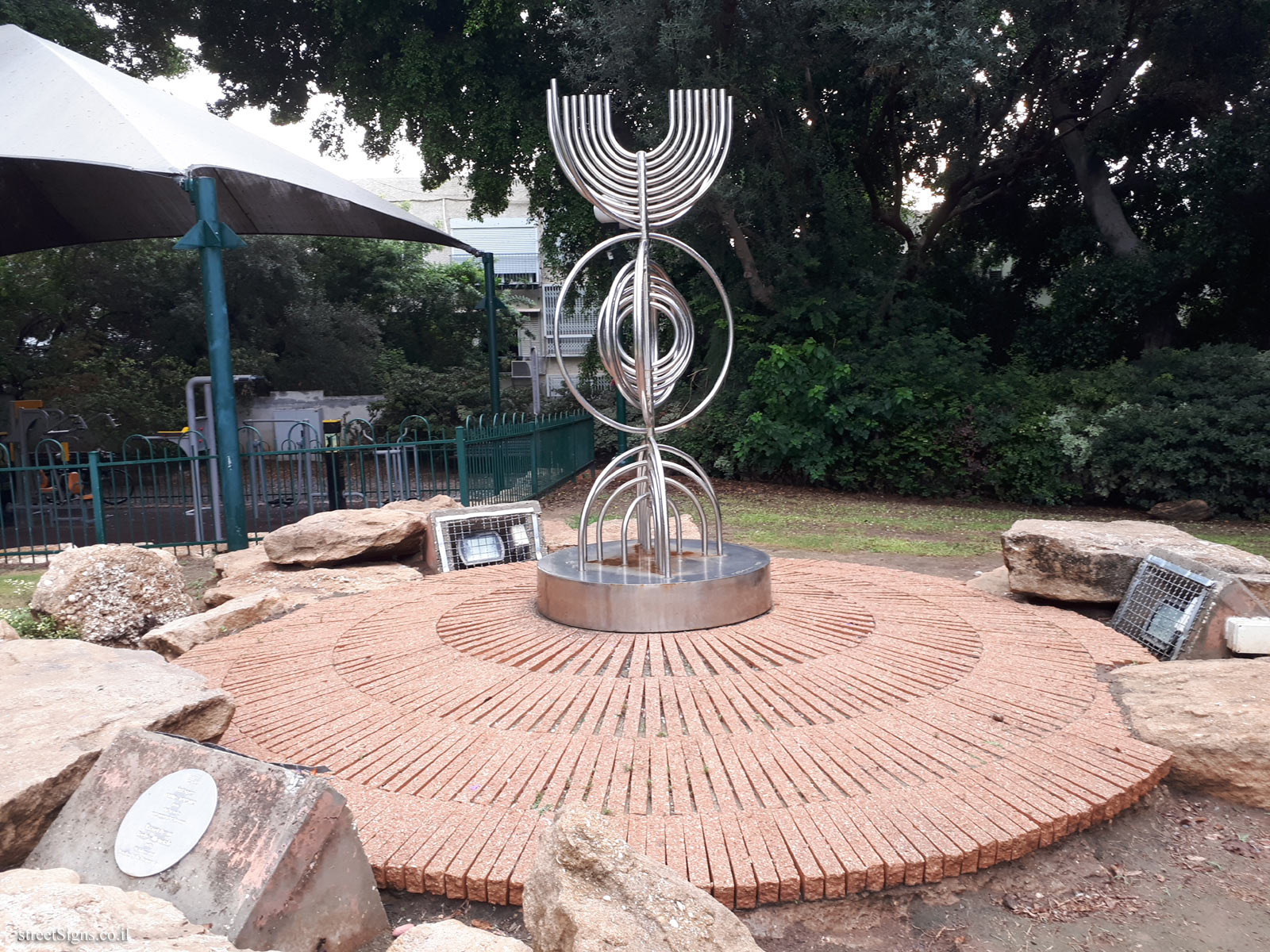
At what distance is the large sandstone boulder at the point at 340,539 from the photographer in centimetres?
635

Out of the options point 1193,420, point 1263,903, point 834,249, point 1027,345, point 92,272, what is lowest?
point 1263,903

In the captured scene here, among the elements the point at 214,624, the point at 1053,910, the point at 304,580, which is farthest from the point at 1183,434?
the point at 214,624

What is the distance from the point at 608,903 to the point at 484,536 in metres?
4.80

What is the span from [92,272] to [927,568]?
18.5 metres

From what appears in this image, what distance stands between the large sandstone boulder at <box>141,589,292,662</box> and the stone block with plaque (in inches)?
97.0

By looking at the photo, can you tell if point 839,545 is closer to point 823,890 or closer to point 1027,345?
point 823,890

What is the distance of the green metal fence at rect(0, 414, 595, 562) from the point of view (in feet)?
28.3

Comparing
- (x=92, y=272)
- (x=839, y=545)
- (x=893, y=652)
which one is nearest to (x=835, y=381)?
(x=839, y=545)

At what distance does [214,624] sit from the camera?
197 inches

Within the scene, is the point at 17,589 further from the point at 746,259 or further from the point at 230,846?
the point at 746,259

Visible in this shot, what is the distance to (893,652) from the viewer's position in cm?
409

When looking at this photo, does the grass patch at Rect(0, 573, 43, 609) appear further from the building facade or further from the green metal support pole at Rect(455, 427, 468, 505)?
the building facade

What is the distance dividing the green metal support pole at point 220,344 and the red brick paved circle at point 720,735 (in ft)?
11.1

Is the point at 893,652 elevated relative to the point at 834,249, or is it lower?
lower
